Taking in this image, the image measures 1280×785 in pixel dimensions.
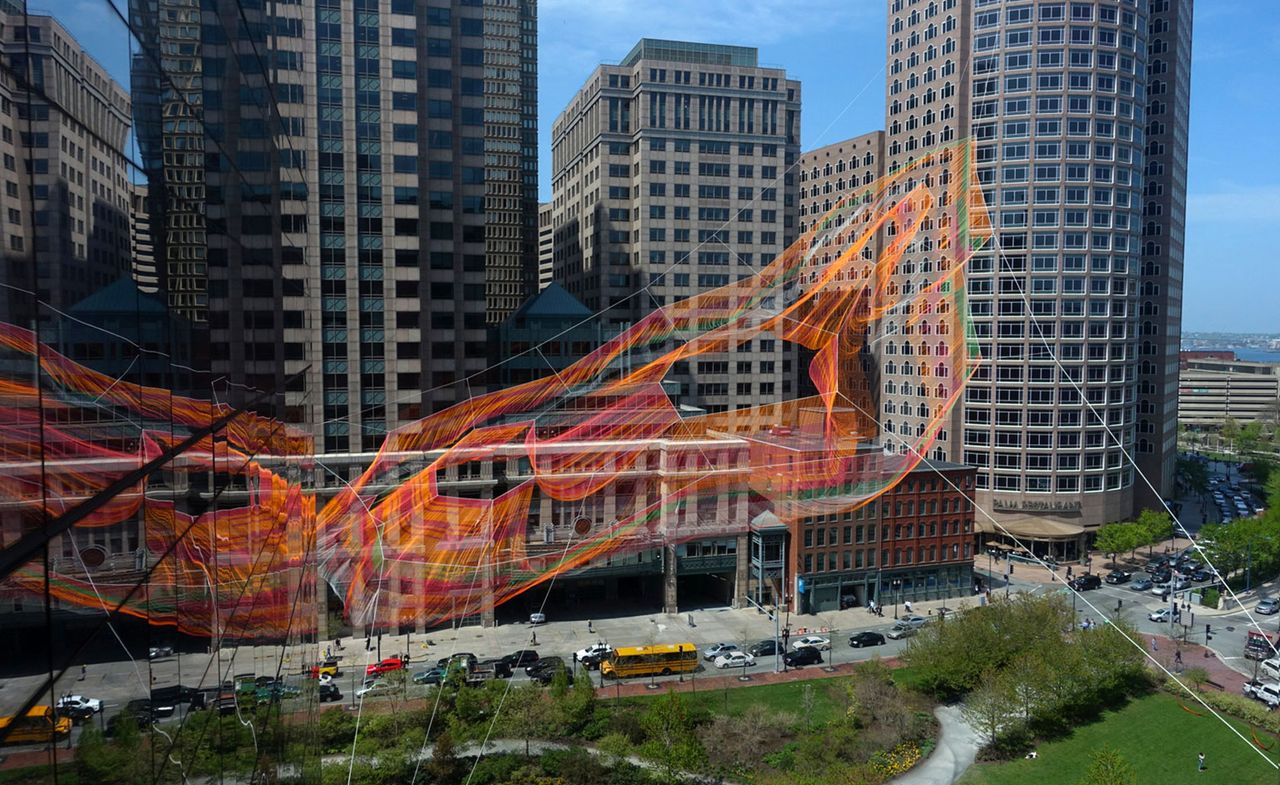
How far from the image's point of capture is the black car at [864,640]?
4269 centimetres

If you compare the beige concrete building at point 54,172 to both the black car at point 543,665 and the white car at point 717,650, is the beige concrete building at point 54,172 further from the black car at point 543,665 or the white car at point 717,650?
the white car at point 717,650

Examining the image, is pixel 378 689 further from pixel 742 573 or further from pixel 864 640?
pixel 864 640

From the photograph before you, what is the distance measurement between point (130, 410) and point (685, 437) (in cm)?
3848

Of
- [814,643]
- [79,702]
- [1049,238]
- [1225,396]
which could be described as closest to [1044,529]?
[1049,238]

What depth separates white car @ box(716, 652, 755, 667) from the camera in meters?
39.2

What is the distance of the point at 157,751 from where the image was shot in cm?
388

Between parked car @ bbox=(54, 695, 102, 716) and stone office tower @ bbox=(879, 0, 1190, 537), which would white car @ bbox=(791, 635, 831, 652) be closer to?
stone office tower @ bbox=(879, 0, 1190, 537)

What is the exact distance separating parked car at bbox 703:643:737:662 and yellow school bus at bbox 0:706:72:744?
3893 centimetres

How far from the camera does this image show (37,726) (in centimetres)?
263

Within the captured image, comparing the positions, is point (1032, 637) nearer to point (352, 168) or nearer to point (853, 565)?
point (853, 565)

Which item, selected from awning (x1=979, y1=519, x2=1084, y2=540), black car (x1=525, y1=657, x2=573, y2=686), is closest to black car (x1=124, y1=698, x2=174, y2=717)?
black car (x1=525, y1=657, x2=573, y2=686)

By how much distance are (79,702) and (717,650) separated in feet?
129

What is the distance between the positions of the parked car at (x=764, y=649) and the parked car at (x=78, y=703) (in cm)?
3911

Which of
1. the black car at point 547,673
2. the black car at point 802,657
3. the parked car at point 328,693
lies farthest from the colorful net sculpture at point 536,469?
the black car at point 802,657
